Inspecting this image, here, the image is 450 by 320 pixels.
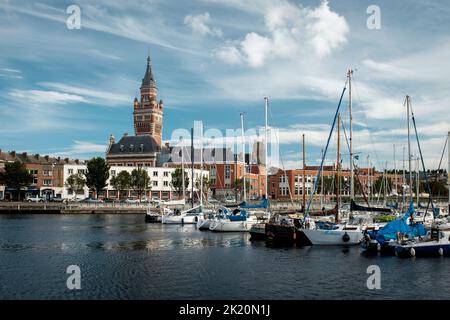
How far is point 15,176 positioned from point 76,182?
1638cm

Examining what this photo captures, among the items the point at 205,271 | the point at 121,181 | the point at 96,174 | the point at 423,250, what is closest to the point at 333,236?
the point at 423,250

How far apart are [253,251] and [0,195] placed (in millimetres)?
120457

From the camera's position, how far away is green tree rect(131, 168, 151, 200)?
5778 inches

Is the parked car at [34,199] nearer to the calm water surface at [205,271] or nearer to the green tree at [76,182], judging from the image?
the green tree at [76,182]

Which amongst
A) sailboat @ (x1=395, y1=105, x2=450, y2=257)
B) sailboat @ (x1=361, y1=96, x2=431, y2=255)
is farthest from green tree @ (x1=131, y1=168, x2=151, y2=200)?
sailboat @ (x1=395, y1=105, x2=450, y2=257)

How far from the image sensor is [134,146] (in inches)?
7530

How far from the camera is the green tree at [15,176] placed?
132750 mm

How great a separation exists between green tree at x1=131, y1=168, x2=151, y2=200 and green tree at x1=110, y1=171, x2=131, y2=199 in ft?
5.73

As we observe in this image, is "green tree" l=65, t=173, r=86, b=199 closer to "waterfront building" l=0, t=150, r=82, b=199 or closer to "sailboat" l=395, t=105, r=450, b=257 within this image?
"waterfront building" l=0, t=150, r=82, b=199

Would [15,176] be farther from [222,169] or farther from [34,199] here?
[222,169]

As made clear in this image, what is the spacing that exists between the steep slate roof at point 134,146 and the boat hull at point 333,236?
141 meters

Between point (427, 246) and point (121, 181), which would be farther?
point (121, 181)
